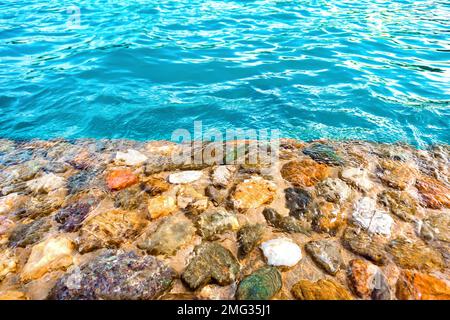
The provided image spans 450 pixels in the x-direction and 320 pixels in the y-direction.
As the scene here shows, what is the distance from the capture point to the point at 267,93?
6312 mm

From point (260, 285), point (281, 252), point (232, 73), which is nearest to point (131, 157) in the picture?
point (281, 252)

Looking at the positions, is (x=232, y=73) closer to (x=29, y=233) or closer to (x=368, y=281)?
(x=29, y=233)

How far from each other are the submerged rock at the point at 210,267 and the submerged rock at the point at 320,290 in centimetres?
51

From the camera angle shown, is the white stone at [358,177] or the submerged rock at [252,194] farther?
the white stone at [358,177]

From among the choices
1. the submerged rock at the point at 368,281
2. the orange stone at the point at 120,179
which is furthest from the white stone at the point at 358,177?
the orange stone at the point at 120,179

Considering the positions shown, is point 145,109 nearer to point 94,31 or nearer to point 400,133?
point 400,133

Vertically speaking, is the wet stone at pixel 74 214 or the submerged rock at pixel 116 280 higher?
the submerged rock at pixel 116 280

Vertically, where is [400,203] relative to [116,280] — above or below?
below

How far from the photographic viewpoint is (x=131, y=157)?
173 inches

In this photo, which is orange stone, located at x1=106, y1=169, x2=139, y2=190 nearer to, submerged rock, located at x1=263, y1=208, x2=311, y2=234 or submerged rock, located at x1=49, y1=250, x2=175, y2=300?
submerged rock, located at x1=49, y1=250, x2=175, y2=300

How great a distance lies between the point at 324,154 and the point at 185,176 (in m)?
1.90

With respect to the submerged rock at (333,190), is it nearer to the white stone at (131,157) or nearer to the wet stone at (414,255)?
the wet stone at (414,255)

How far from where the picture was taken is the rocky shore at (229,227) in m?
2.42

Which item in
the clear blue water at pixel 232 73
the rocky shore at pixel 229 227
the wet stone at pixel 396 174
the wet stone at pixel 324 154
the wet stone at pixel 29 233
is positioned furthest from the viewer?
the clear blue water at pixel 232 73
